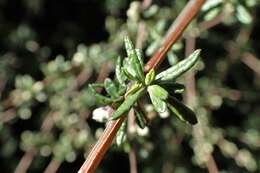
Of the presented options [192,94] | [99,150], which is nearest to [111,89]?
[99,150]

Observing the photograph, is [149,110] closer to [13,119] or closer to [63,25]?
[13,119]

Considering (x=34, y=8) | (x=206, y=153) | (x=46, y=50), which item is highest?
(x=34, y=8)

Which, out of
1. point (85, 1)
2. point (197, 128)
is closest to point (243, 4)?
point (197, 128)

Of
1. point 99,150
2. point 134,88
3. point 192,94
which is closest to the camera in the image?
point 99,150

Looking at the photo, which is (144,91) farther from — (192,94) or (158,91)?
(192,94)

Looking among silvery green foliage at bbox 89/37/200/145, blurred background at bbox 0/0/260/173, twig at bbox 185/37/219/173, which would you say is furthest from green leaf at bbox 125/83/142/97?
twig at bbox 185/37/219/173

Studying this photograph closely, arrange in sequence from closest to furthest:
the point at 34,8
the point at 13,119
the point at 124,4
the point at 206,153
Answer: the point at 206,153, the point at 13,119, the point at 124,4, the point at 34,8

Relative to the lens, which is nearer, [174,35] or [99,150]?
[99,150]
